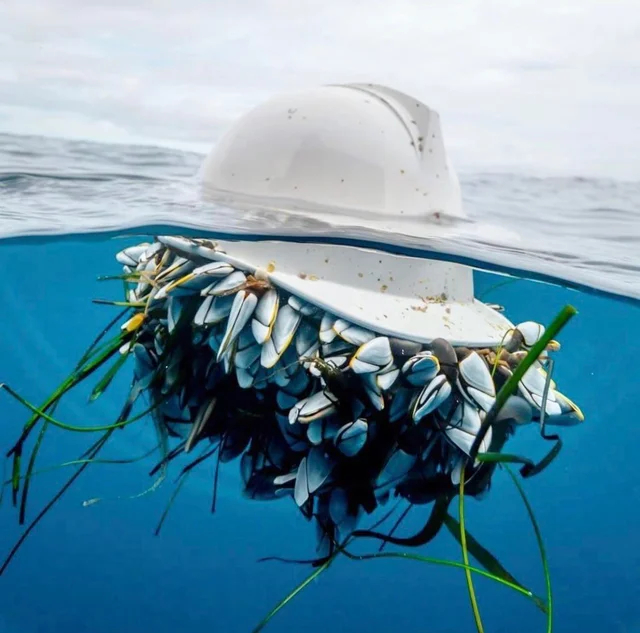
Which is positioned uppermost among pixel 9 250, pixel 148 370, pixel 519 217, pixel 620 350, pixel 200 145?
pixel 200 145

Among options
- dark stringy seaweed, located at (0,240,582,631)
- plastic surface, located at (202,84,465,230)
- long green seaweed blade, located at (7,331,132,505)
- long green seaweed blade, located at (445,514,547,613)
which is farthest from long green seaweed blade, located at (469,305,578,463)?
long green seaweed blade, located at (7,331,132,505)

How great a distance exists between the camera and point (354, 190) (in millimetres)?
1924

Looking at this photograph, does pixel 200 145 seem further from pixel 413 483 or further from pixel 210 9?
pixel 413 483

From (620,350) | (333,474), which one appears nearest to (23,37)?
(333,474)

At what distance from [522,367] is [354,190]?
79 centimetres

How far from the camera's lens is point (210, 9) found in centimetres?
242

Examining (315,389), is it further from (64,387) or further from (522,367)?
(64,387)

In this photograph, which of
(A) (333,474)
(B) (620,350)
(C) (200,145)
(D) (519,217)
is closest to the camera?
(A) (333,474)

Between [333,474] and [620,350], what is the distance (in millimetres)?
4089

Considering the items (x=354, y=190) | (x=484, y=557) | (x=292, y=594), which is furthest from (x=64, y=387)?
(x=484, y=557)

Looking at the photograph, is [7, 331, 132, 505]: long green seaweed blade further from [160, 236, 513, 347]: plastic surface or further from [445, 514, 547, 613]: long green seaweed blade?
[445, 514, 547, 613]: long green seaweed blade

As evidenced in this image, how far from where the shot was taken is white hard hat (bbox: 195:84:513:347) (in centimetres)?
179

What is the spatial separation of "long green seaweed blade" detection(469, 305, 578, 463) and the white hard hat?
26 cm

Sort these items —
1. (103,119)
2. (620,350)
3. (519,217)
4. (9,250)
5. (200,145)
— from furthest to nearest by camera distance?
(620,350) → (9,250) → (519,217) → (103,119) → (200,145)
